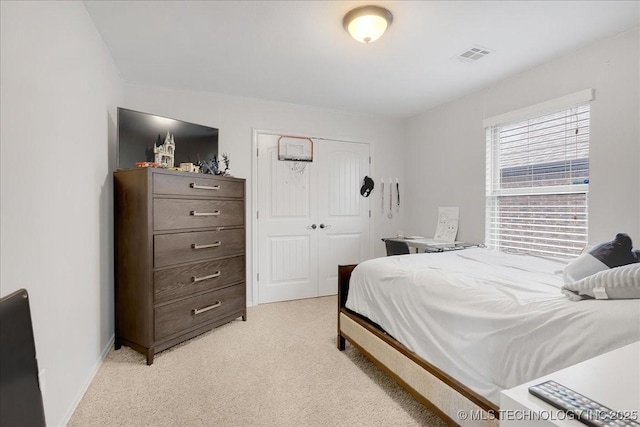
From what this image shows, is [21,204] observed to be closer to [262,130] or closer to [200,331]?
[200,331]

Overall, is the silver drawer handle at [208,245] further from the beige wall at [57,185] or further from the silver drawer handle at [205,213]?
the beige wall at [57,185]

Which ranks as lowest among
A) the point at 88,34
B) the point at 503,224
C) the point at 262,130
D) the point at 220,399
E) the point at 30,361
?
the point at 220,399

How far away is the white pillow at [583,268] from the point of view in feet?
4.75

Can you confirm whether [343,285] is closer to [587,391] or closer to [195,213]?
[195,213]

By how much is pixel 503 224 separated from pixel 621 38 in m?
1.68

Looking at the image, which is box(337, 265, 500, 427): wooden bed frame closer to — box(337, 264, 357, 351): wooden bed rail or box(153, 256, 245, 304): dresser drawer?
box(337, 264, 357, 351): wooden bed rail

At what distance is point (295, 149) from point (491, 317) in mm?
2972

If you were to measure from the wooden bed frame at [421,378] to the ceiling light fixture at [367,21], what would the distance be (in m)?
1.95

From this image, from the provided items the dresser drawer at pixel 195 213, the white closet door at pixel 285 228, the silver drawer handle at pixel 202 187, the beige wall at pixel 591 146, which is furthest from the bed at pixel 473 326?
the white closet door at pixel 285 228

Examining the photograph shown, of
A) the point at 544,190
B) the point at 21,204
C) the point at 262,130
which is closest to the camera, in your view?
the point at 21,204

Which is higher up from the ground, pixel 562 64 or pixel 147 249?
pixel 562 64

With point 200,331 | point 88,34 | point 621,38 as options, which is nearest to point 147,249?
point 200,331

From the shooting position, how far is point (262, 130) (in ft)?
11.9

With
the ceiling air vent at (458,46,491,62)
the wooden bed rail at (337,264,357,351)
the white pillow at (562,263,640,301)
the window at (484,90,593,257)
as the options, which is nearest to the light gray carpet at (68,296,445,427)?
the wooden bed rail at (337,264,357,351)
